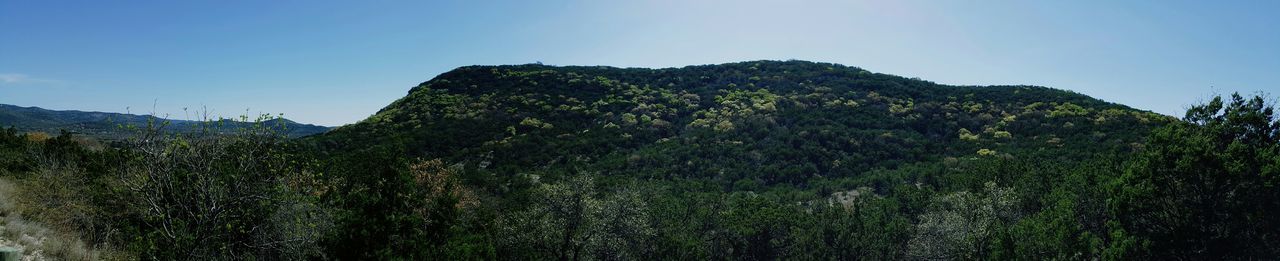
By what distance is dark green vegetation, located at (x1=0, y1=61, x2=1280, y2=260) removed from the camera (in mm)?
16781

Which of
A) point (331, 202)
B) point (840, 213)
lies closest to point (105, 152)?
point (331, 202)

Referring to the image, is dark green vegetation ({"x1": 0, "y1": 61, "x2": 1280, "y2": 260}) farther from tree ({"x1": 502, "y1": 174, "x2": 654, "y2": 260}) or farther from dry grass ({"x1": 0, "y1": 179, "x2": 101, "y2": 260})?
dry grass ({"x1": 0, "y1": 179, "x2": 101, "y2": 260})

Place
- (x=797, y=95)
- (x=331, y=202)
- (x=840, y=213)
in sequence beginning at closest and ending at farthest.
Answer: (x=331, y=202) → (x=840, y=213) → (x=797, y=95)

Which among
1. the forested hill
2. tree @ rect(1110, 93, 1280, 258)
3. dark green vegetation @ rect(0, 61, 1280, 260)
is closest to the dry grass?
dark green vegetation @ rect(0, 61, 1280, 260)

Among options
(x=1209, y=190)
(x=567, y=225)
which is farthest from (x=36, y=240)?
(x=1209, y=190)

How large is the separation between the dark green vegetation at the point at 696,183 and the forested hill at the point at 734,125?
482 mm

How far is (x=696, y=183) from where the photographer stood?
5194cm

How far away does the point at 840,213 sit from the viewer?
3731 cm

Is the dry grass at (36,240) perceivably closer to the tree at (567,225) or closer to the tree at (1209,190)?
the tree at (567,225)

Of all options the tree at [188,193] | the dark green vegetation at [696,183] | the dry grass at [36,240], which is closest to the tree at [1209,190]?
the dark green vegetation at [696,183]

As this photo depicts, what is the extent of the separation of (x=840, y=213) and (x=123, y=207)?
36.4 meters

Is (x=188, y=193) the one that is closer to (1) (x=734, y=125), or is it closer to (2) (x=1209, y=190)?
(2) (x=1209, y=190)

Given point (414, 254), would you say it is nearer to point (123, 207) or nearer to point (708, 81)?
point (123, 207)

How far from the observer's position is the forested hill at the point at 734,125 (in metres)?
60.3
